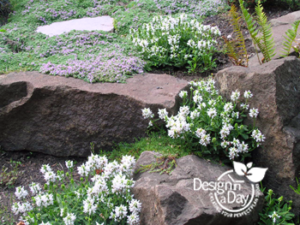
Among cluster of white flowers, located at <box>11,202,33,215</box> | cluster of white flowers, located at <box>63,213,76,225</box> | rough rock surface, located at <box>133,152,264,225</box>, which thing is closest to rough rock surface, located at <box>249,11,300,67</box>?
rough rock surface, located at <box>133,152,264,225</box>

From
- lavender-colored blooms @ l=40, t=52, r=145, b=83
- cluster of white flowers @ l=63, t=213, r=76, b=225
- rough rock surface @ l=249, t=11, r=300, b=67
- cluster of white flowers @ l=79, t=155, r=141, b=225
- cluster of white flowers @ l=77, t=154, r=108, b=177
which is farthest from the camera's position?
rough rock surface @ l=249, t=11, r=300, b=67

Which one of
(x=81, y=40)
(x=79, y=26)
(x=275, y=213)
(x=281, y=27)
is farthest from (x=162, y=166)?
(x=79, y=26)

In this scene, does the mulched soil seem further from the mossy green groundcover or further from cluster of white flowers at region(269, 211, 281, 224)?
cluster of white flowers at region(269, 211, 281, 224)

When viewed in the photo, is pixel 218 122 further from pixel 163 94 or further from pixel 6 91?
pixel 6 91

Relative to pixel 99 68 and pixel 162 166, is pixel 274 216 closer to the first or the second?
pixel 162 166

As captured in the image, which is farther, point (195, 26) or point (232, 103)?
point (195, 26)

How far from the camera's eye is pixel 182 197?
10.4 feet

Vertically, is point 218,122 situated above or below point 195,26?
below

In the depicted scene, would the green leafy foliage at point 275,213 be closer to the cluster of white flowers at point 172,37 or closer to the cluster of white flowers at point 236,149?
the cluster of white flowers at point 236,149

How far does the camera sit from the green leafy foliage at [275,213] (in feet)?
11.3

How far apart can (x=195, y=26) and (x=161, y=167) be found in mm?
3553

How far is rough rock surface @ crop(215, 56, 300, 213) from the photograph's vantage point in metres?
3.71

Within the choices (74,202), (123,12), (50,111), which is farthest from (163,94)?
(123,12)

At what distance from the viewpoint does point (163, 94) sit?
4.78m
